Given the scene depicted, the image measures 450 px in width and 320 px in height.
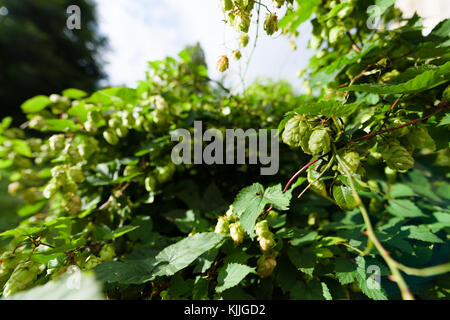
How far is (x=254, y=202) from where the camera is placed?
41 cm

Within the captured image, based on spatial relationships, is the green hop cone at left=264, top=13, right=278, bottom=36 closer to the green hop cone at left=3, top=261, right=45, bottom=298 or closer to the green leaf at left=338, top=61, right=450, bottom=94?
the green leaf at left=338, top=61, right=450, bottom=94

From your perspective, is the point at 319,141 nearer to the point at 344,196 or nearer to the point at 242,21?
the point at 344,196

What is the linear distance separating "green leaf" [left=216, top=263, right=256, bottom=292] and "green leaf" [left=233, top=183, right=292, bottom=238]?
8cm

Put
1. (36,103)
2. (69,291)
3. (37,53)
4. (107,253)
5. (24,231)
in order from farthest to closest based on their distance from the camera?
1. (37,53)
2. (36,103)
3. (107,253)
4. (24,231)
5. (69,291)

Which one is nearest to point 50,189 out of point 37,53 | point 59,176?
point 59,176

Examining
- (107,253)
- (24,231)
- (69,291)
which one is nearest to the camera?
(69,291)

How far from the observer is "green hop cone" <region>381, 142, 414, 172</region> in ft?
1.17

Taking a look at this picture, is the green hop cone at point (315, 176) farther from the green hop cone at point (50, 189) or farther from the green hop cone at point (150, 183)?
the green hop cone at point (50, 189)

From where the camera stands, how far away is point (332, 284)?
1.56ft

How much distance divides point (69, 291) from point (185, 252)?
0.19 m

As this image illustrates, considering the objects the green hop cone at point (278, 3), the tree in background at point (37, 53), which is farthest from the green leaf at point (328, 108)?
the tree in background at point (37, 53)

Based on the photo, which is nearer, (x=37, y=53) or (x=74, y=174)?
(x=74, y=174)

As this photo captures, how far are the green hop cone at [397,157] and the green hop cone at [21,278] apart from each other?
64 cm

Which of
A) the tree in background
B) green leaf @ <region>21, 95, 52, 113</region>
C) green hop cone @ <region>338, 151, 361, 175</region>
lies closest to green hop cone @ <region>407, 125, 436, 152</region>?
green hop cone @ <region>338, 151, 361, 175</region>
